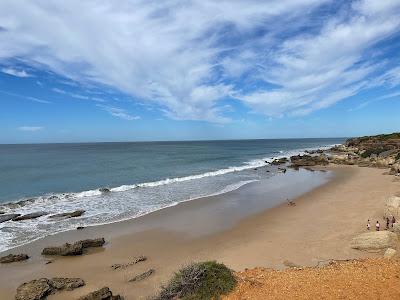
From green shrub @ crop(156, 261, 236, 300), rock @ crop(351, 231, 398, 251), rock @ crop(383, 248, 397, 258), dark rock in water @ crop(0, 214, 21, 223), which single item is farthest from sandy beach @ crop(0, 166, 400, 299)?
dark rock in water @ crop(0, 214, 21, 223)

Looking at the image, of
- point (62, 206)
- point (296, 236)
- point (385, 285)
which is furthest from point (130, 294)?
point (62, 206)

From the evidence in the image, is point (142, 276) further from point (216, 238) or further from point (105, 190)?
point (105, 190)

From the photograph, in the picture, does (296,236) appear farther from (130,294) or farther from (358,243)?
(130,294)

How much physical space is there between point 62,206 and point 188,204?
1014 centimetres

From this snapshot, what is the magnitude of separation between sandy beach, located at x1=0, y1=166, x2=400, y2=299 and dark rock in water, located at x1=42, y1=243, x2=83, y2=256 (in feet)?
0.98

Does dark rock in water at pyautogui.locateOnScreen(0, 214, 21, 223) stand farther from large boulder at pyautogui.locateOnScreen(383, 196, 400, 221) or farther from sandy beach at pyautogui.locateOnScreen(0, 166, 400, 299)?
large boulder at pyautogui.locateOnScreen(383, 196, 400, 221)

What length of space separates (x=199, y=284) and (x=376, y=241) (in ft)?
29.3

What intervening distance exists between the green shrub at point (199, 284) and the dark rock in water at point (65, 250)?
7.51 meters

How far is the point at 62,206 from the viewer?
2716cm

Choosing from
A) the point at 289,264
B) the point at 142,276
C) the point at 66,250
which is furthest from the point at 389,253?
the point at 66,250

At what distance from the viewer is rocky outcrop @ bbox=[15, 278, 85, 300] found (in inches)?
453

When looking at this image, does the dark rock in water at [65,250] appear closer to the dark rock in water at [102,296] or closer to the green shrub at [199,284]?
the dark rock in water at [102,296]

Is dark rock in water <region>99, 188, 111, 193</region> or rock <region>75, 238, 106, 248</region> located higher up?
dark rock in water <region>99, 188, 111, 193</region>

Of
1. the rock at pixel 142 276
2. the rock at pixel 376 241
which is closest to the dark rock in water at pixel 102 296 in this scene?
the rock at pixel 142 276
